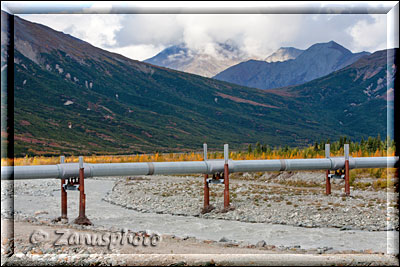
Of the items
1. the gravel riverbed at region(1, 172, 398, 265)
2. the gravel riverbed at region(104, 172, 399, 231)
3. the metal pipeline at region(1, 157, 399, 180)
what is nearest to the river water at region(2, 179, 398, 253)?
the gravel riverbed at region(1, 172, 398, 265)

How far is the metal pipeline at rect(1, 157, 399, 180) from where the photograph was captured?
20641 millimetres

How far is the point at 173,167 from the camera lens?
23734 mm

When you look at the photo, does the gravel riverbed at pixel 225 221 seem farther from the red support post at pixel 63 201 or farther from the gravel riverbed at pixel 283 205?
the red support post at pixel 63 201

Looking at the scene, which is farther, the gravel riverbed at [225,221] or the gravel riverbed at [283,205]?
the gravel riverbed at [283,205]

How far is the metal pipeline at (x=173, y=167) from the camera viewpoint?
2064 cm

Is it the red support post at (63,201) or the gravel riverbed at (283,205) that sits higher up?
the red support post at (63,201)

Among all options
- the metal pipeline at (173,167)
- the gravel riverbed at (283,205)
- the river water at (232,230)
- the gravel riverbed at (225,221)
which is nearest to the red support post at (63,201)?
the metal pipeline at (173,167)

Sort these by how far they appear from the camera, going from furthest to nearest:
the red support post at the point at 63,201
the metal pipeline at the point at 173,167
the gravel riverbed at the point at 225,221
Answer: the red support post at the point at 63,201 → the metal pipeline at the point at 173,167 → the gravel riverbed at the point at 225,221

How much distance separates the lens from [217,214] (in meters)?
24.5

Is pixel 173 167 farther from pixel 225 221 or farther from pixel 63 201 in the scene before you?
pixel 63 201

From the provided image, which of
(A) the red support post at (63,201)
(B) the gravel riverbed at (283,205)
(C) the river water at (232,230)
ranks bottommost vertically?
(C) the river water at (232,230)

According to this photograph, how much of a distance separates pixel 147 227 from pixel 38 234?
244 inches

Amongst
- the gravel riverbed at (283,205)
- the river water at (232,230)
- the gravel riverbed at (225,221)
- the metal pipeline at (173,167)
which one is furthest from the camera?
the gravel riverbed at (283,205)

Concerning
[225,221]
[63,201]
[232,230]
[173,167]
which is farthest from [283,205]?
[63,201]
